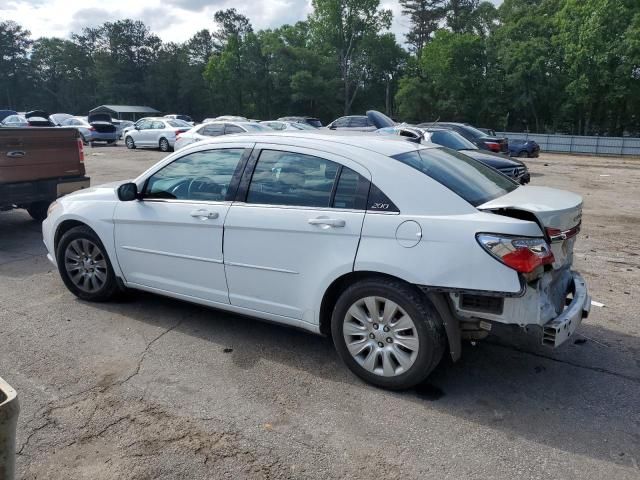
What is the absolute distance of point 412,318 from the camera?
3193mm

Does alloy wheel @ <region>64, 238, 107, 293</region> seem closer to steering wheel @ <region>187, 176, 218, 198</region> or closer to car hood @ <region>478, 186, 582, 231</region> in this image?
steering wheel @ <region>187, 176, 218, 198</region>

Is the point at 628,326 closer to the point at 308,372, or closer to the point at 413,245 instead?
the point at 413,245

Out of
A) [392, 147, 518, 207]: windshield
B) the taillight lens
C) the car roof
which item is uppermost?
the car roof

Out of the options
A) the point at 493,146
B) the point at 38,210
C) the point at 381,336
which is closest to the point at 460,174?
the point at 381,336

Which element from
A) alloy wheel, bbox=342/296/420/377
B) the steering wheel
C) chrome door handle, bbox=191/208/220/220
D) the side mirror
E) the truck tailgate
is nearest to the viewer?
alloy wheel, bbox=342/296/420/377

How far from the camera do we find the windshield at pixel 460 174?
3410 mm

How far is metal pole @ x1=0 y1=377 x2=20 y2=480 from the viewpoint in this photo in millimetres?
1678

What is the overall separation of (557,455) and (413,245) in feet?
Result: 4.53

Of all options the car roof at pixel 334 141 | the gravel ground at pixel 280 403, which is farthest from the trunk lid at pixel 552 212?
the car roof at pixel 334 141

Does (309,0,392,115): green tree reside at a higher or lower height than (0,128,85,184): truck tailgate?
higher

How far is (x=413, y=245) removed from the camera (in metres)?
3.17

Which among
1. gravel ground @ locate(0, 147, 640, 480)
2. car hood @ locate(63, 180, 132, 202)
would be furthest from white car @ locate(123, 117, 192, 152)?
gravel ground @ locate(0, 147, 640, 480)

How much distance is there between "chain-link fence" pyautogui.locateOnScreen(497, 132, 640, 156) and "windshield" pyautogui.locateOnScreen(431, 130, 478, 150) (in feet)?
68.9

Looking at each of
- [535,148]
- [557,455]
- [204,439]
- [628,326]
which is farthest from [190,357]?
[535,148]
